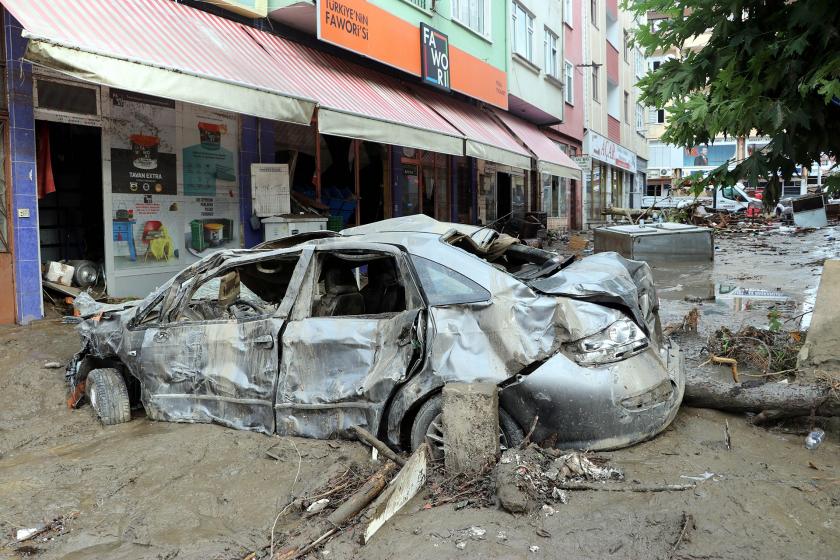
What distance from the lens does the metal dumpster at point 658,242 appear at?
40.7ft

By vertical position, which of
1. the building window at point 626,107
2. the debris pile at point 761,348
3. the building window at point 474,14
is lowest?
the debris pile at point 761,348

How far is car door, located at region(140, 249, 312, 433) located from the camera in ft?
13.5

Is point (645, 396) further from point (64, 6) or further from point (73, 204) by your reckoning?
point (73, 204)

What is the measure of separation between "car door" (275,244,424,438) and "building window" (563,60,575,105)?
21.7m

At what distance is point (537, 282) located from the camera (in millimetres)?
3840

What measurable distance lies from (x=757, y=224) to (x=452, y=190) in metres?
15.6

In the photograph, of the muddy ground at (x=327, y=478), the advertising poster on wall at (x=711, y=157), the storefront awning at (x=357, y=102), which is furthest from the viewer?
the advertising poster on wall at (x=711, y=157)

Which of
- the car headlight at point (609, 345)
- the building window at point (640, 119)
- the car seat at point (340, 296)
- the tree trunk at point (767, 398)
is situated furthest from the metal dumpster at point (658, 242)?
the building window at point (640, 119)

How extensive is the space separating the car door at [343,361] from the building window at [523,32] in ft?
49.3

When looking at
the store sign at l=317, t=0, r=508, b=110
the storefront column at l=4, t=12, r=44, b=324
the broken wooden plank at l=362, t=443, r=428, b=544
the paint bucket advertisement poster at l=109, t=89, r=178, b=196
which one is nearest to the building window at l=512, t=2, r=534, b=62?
the store sign at l=317, t=0, r=508, b=110

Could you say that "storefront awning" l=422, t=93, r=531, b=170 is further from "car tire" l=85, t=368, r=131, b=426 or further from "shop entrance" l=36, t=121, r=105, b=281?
"car tire" l=85, t=368, r=131, b=426

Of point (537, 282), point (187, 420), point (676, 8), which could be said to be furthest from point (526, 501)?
point (676, 8)

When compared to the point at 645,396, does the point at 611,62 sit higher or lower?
higher

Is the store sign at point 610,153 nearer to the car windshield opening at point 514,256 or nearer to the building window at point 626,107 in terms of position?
the building window at point 626,107
